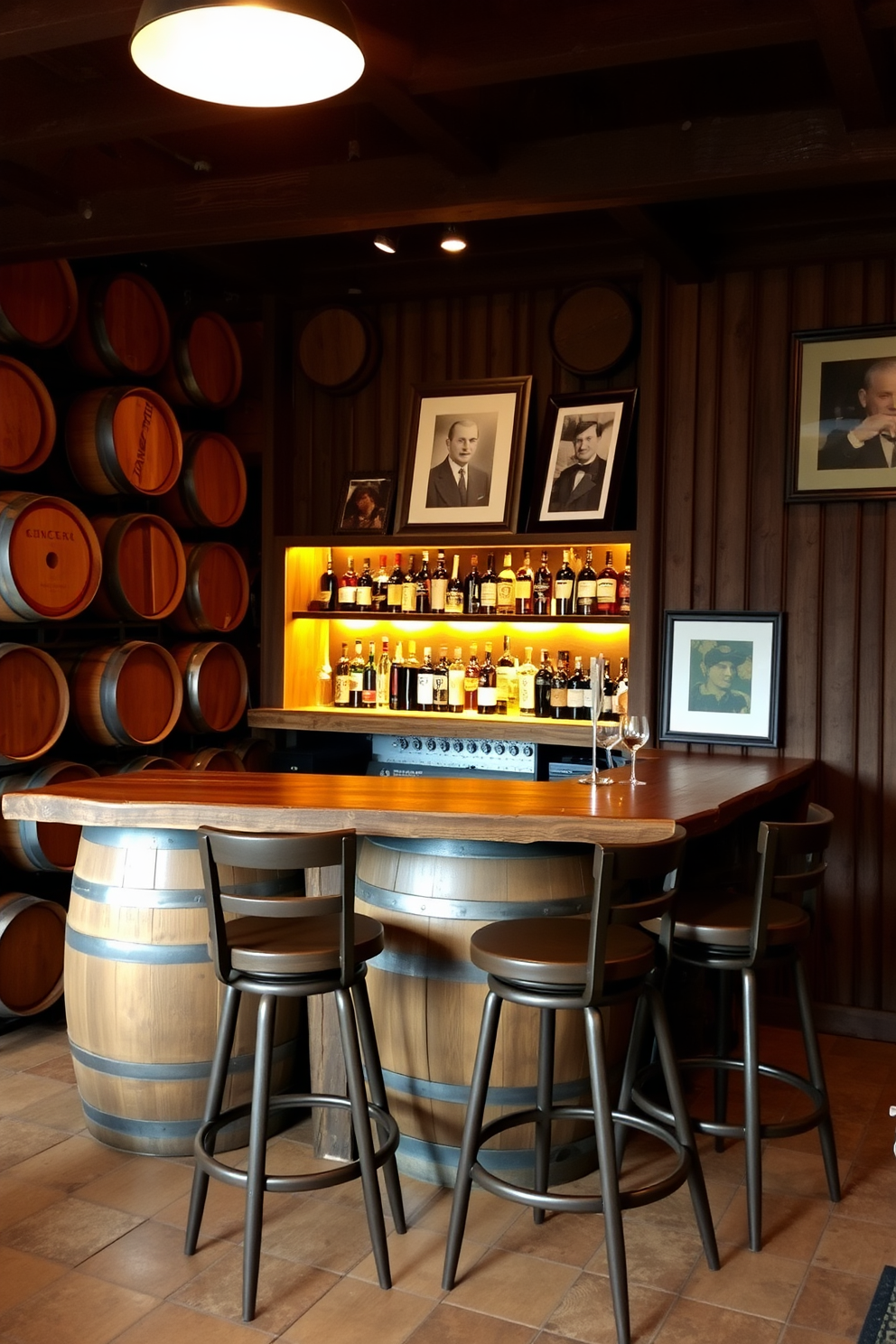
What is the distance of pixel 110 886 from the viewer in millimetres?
3135

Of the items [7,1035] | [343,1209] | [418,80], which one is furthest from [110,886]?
[418,80]

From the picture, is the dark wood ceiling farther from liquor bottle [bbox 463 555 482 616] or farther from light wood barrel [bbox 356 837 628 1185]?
light wood barrel [bbox 356 837 628 1185]

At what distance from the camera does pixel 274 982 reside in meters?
2.58

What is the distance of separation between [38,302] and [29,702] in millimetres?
1508

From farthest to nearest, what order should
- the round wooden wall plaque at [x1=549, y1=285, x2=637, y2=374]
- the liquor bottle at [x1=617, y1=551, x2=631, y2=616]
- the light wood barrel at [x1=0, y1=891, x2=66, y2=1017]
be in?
1. the liquor bottle at [x1=617, y1=551, x2=631, y2=616]
2. the round wooden wall plaque at [x1=549, y1=285, x2=637, y2=374]
3. the light wood barrel at [x1=0, y1=891, x2=66, y2=1017]

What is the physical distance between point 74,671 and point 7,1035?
1397mm

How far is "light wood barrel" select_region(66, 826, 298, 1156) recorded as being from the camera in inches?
121

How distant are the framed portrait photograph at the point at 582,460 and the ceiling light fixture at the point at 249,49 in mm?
2841

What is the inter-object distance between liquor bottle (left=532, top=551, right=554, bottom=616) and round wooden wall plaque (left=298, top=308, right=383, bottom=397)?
1.22 metres

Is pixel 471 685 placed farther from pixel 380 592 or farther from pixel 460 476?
pixel 460 476

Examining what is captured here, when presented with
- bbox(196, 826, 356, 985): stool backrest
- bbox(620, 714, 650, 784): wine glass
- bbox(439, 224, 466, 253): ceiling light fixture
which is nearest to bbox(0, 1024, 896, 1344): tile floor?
bbox(196, 826, 356, 985): stool backrest

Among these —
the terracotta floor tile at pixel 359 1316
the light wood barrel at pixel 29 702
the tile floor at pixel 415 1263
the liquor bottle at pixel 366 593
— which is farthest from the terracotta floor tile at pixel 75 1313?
the liquor bottle at pixel 366 593

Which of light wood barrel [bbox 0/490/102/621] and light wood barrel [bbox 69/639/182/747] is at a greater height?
light wood barrel [bbox 0/490/102/621]

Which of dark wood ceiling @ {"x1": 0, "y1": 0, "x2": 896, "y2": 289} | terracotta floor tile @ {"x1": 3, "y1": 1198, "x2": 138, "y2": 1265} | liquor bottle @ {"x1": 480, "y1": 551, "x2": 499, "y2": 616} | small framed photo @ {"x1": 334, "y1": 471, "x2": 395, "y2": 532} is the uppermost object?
dark wood ceiling @ {"x1": 0, "y1": 0, "x2": 896, "y2": 289}
